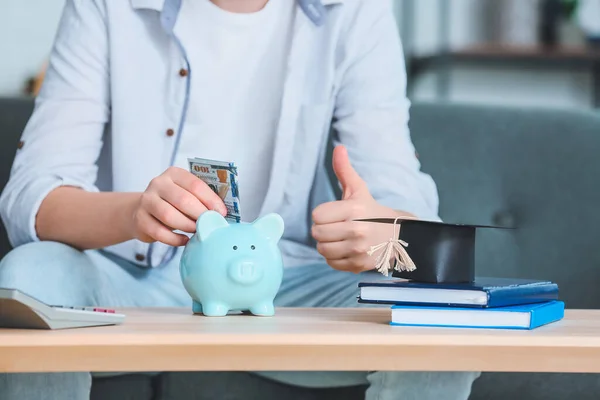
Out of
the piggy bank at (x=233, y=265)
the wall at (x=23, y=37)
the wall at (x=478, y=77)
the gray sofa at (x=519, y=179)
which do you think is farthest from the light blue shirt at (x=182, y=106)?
the wall at (x=478, y=77)

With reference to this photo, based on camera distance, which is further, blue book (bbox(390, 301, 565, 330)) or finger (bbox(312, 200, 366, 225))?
finger (bbox(312, 200, 366, 225))

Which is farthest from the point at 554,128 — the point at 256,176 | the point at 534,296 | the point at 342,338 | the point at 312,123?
the point at 342,338

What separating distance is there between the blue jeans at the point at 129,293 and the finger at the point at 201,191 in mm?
220

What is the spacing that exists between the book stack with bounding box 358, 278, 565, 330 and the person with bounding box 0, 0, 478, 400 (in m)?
0.33

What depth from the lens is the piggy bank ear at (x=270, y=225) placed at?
95 cm

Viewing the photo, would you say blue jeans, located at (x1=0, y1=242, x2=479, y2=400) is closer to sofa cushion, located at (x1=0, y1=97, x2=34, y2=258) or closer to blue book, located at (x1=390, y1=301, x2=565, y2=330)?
blue book, located at (x1=390, y1=301, x2=565, y2=330)

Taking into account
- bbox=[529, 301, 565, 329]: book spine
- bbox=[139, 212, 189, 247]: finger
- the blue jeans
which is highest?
bbox=[139, 212, 189, 247]: finger

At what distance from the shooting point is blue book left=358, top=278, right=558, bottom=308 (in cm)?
84

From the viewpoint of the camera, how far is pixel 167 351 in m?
0.73

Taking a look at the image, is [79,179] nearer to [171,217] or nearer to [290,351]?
[171,217]

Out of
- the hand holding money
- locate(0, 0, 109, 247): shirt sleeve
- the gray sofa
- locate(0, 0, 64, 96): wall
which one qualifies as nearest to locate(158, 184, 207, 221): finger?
the hand holding money

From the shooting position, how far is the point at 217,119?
1449 millimetres

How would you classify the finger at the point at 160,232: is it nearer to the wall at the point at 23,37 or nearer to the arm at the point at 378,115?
the arm at the point at 378,115

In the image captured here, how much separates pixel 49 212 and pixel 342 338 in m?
0.63
